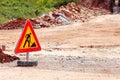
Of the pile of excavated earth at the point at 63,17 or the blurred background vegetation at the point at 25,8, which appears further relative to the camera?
the blurred background vegetation at the point at 25,8

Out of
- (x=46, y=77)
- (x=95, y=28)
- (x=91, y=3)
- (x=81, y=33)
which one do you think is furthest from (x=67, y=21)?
(x=46, y=77)

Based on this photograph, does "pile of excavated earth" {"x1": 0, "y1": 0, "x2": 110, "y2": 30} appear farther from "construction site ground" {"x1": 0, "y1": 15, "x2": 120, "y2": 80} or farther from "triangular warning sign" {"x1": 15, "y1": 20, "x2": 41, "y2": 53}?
"triangular warning sign" {"x1": 15, "y1": 20, "x2": 41, "y2": 53}

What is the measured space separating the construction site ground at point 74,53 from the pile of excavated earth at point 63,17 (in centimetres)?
85

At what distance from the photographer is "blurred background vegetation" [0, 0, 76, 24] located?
31.4m

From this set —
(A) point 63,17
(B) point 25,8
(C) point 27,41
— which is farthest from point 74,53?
(B) point 25,8

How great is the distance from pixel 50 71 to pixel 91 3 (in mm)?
26773

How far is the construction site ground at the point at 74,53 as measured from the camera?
36.9 ft

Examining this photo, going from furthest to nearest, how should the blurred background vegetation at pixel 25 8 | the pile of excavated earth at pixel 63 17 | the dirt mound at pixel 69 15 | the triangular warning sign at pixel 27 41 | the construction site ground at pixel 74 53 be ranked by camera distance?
the blurred background vegetation at pixel 25 8, the dirt mound at pixel 69 15, the pile of excavated earth at pixel 63 17, the triangular warning sign at pixel 27 41, the construction site ground at pixel 74 53

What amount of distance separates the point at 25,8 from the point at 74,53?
16884mm

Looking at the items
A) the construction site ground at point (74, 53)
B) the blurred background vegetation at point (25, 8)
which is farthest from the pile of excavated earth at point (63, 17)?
the blurred background vegetation at point (25, 8)

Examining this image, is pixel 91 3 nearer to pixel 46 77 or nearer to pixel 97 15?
pixel 97 15

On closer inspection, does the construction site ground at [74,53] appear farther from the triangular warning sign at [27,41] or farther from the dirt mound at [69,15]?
the dirt mound at [69,15]

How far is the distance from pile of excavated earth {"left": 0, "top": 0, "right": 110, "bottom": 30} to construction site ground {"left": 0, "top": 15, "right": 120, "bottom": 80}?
0.85 m

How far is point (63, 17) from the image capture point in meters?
30.7
